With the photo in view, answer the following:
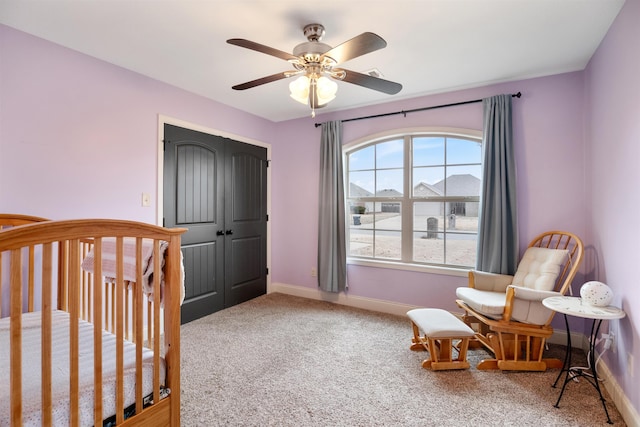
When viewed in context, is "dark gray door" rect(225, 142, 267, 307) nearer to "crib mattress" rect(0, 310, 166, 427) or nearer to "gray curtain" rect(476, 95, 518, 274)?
"crib mattress" rect(0, 310, 166, 427)

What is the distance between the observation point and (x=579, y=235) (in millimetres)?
2686

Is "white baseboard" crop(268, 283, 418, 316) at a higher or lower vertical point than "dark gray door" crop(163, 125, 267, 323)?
lower

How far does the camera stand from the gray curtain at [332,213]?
370 centimetres

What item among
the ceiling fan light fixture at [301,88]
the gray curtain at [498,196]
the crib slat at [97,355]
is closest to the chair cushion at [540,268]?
the gray curtain at [498,196]

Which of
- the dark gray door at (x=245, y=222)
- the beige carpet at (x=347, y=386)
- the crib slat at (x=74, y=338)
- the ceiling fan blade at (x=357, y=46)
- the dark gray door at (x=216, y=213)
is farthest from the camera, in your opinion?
the dark gray door at (x=245, y=222)

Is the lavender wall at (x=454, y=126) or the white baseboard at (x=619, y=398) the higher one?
the lavender wall at (x=454, y=126)

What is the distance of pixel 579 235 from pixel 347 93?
98.5 inches

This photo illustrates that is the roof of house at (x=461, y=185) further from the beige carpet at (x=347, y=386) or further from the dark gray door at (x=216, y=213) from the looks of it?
the dark gray door at (x=216, y=213)

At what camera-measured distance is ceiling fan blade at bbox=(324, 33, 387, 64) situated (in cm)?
154

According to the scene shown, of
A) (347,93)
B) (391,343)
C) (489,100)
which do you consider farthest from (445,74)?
(391,343)

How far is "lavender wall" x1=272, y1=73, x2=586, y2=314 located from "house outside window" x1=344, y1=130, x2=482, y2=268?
0.59 ft

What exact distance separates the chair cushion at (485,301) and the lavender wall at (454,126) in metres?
0.49

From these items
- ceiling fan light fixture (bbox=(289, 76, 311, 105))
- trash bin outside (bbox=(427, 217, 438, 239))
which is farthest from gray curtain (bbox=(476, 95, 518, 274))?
ceiling fan light fixture (bbox=(289, 76, 311, 105))

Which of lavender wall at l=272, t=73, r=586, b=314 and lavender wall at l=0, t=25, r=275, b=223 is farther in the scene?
lavender wall at l=272, t=73, r=586, b=314
